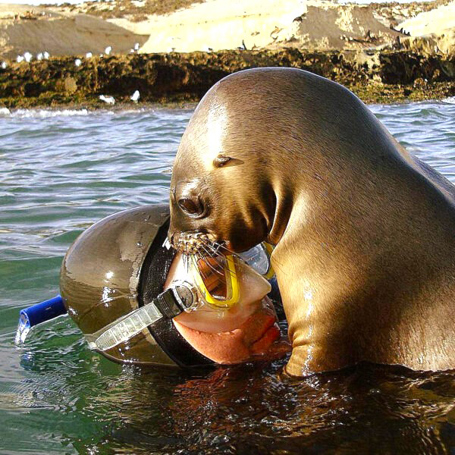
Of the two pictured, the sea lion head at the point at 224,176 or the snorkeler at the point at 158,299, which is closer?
the sea lion head at the point at 224,176

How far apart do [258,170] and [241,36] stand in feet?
103

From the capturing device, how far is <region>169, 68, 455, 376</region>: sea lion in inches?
132

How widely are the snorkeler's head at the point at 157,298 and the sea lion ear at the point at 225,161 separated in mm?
418

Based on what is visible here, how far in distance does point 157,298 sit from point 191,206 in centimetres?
43

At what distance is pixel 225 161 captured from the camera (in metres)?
3.62

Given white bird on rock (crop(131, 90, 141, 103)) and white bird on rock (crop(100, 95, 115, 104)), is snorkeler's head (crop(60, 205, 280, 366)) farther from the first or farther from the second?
white bird on rock (crop(131, 90, 141, 103))

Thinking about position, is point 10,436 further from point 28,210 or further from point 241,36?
point 241,36

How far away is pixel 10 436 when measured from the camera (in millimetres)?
3453

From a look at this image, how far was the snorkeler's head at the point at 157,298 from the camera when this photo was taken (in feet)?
12.2

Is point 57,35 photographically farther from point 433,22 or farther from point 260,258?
point 260,258

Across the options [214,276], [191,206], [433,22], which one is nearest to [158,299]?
[214,276]

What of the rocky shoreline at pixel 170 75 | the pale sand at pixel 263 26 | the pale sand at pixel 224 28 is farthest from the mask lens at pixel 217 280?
the pale sand at pixel 263 26

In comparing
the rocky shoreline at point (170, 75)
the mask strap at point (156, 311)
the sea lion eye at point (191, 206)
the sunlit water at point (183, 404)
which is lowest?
the rocky shoreline at point (170, 75)

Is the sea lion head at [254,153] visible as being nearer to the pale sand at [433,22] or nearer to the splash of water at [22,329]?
the splash of water at [22,329]
